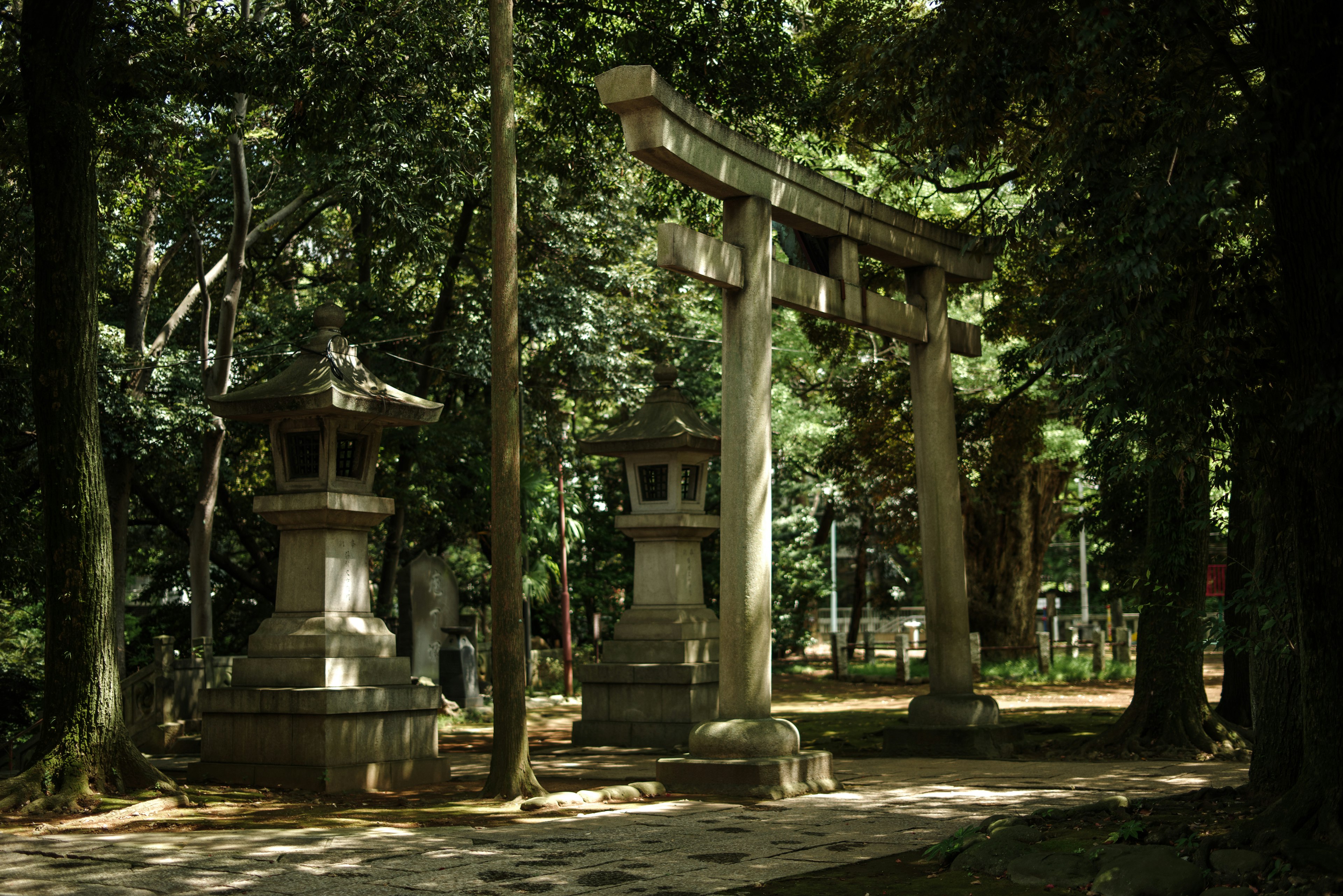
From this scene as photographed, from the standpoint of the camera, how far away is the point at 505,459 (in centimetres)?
907

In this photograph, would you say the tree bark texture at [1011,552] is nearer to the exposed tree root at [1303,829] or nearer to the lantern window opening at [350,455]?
the lantern window opening at [350,455]

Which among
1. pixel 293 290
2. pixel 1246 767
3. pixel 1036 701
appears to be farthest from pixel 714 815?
pixel 293 290

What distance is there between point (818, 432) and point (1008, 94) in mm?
17014

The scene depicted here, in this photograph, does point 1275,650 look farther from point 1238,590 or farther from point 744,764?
point 744,764

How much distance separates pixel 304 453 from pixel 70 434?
240 centimetres

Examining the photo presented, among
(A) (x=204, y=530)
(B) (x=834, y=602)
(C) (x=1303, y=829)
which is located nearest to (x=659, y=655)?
(A) (x=204, y=530)

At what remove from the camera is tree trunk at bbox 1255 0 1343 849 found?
18.7 feet

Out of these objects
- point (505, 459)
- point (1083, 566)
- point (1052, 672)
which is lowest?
point (1052, 672)

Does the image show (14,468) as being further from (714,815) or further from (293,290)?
(714,815)

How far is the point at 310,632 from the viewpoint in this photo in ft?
35.3

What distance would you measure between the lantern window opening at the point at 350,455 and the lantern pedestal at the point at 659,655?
4064 millimetres

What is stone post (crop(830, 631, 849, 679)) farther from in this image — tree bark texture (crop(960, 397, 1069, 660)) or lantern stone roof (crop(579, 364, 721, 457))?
lantern stone roof (crop(579, 364, 721, 457))

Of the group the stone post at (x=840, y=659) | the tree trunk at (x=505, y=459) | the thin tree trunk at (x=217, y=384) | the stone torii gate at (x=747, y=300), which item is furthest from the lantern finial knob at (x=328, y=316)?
the stone post at (x=840, y=659)

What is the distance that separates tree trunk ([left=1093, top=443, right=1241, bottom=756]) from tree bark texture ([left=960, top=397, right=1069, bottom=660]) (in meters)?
13.2
